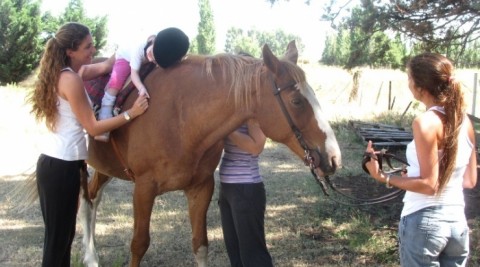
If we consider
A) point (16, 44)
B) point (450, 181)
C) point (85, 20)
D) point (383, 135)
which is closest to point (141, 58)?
point (450, 181)

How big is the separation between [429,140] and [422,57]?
0.41 m

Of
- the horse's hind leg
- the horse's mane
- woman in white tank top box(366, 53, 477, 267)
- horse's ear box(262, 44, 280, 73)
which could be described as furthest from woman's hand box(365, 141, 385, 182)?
the horse's hind leg

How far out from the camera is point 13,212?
532cm

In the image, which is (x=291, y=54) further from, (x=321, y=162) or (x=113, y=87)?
(x=113, y=87)

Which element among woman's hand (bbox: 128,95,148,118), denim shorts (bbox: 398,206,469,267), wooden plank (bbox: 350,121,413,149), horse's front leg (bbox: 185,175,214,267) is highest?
woman's hand (bbox: 128,95,148,118)

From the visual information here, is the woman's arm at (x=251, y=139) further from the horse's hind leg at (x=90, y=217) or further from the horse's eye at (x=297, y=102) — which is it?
the horse's hind leg at (x=90, y=217)

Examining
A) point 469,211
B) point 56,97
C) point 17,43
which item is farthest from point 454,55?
point 17,43

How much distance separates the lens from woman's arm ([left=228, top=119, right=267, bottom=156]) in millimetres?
2658

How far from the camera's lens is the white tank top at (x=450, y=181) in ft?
6.70

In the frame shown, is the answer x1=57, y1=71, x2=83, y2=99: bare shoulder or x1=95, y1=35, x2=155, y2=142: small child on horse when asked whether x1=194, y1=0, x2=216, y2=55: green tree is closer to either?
x1=95, y1=35, x2=155, y2=142: small child on horse

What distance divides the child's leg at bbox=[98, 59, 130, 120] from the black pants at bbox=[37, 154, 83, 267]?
0.46 meters

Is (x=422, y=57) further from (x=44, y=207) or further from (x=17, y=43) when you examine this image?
(x=17, y=43)

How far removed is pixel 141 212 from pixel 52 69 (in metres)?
1.09

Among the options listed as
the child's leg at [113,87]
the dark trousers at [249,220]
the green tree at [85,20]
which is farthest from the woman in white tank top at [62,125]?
the green tree at [85,20]
